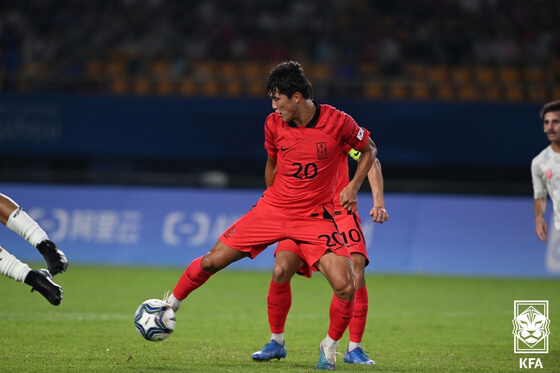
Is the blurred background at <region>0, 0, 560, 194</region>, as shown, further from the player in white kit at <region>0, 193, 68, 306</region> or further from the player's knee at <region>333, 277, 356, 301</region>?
the player in white kit at <region>0, 193, 68, 306</region>

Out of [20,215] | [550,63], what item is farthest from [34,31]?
[20,215]

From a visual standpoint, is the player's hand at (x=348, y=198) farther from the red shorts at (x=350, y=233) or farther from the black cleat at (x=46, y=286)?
the black cleat at (x=46, y=286)

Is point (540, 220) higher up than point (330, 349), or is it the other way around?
point (540, 220)

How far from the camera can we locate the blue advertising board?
15719mm

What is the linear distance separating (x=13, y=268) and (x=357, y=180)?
8.91 ft

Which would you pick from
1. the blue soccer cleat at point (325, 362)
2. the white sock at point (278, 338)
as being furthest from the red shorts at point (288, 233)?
the white sock at point (278, 338)

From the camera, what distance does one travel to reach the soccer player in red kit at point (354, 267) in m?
7.04

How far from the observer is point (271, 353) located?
7.10 m

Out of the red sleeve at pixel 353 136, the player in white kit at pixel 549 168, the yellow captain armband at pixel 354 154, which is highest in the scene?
the player in white kit at pixel 549 168

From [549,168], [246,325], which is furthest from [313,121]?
[246,325]

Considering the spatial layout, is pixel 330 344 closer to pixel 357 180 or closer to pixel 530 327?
pixel 357 180

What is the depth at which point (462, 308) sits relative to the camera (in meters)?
11.5

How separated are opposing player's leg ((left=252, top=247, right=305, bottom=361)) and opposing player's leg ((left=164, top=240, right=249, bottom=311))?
1.44 ft

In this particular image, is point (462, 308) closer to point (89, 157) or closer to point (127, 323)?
point (127, 323)
